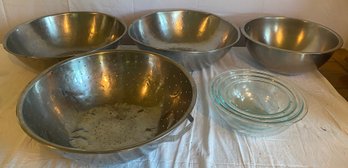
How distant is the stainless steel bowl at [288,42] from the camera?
640 mm

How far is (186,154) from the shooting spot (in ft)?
1.56

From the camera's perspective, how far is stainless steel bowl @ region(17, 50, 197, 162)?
504mm

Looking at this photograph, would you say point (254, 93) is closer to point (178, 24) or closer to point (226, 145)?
point (226, 145)

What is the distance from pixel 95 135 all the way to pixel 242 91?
322 mm

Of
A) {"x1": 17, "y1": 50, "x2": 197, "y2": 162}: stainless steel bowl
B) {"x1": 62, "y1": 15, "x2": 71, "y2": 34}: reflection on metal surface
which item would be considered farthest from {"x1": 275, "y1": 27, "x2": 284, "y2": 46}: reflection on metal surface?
{"x1": 62, "y1": 15, "x2": 71, "y2": 34}: reflection on metal surface

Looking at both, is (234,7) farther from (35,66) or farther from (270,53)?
(35,66)

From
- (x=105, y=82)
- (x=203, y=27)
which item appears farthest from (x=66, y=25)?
(x=203, y=27)

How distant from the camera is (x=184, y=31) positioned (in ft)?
2.63

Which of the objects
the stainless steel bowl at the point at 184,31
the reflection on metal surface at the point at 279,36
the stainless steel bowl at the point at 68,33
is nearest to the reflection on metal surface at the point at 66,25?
the stainless steel bowl at the point at 68,33

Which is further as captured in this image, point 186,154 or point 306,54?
point 306,54

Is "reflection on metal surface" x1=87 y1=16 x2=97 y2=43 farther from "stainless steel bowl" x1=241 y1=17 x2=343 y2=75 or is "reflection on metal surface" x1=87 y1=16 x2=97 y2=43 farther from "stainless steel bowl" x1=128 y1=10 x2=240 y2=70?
"stainless steel bowl" x1=241 y1=17 x2=343 y2=75

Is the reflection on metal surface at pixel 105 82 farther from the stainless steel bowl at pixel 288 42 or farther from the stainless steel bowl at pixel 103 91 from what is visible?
the stainless steel bowl at pixel 288 42

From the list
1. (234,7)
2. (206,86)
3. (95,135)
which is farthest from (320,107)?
(95,135)

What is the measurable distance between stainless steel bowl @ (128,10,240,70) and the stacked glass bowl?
0.16 metres
